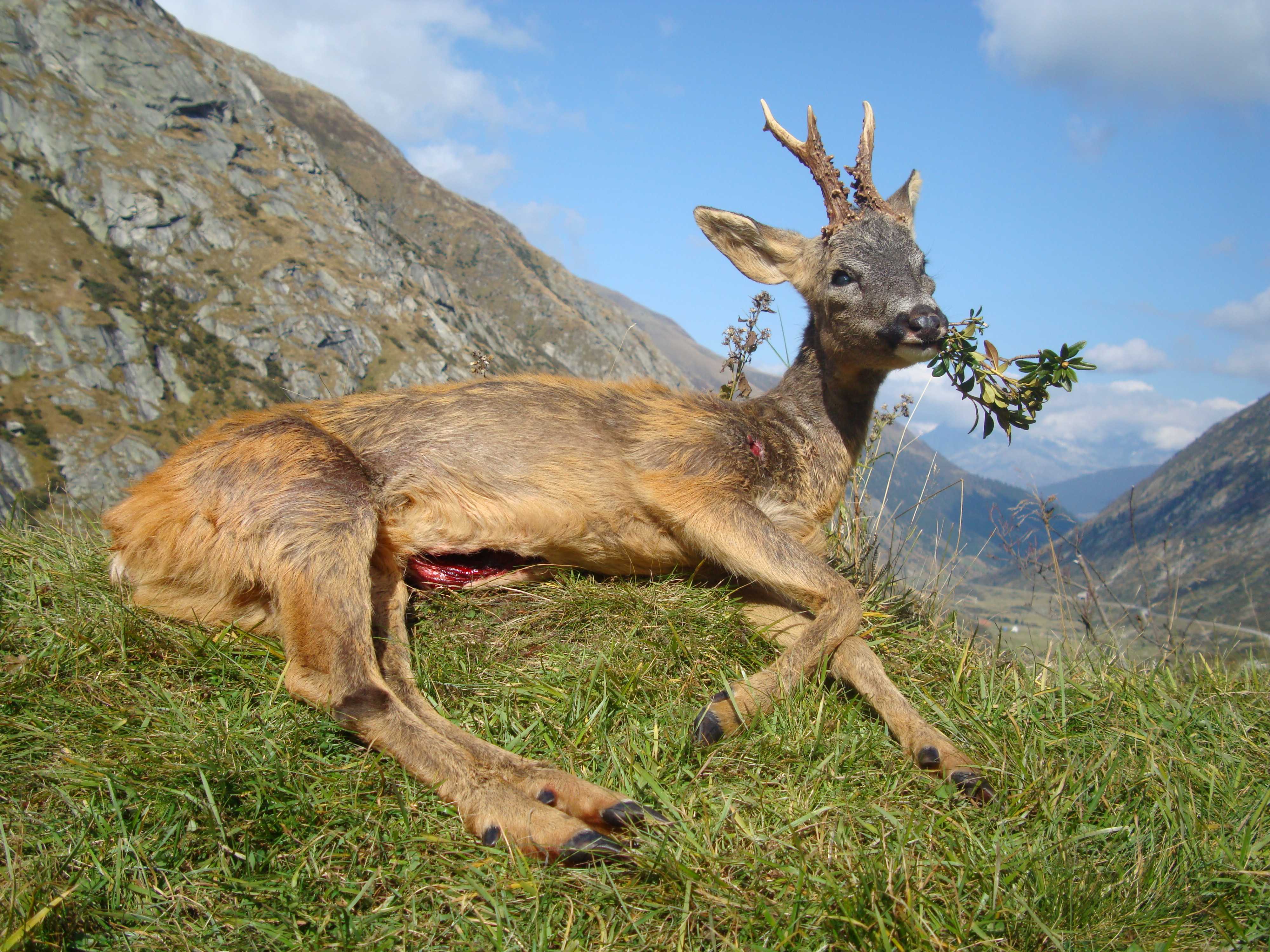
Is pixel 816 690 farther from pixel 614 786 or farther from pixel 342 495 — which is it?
pixel 342 495

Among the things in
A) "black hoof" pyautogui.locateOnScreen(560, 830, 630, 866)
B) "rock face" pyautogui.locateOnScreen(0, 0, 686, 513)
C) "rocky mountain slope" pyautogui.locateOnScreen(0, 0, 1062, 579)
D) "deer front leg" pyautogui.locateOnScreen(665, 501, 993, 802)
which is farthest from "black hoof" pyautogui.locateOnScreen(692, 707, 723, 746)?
"rock face" pyautogui.locateOnScreen(0, 0, 686, 513)

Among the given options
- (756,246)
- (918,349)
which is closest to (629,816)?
(918,349)

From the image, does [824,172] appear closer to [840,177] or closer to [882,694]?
[840,177]

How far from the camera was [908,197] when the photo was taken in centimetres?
639

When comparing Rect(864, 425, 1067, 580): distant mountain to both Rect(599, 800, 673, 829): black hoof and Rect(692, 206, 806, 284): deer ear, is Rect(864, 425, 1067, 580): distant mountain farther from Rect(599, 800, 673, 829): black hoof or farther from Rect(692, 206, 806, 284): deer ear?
Rect(599, 800, 673, 829): black hoof


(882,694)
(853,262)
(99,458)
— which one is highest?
(853,262)

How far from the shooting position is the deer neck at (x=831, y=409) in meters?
5.34

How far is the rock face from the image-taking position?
347ft

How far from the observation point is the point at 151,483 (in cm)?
428

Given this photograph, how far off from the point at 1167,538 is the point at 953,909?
4.69m

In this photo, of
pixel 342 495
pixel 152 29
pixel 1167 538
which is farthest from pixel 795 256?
pixel 152 29

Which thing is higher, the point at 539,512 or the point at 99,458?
the point at 539,512

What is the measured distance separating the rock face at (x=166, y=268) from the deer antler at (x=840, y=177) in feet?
279

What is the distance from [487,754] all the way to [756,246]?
14.6ft
